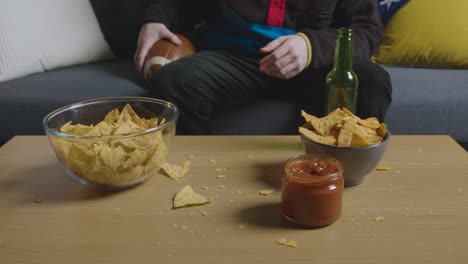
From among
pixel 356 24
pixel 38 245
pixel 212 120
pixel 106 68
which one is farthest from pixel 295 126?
pixel 38 245

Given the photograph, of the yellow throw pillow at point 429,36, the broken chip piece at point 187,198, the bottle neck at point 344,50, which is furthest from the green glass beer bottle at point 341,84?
the yellow throw pillow at point 429,36

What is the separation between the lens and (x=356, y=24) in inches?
56.1

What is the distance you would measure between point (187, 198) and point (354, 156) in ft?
0.92

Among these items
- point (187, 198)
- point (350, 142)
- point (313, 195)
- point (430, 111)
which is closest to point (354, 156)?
point (350, 142)

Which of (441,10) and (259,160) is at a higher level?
(441,10)

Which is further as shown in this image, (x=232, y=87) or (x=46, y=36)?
(x=46, y=36)

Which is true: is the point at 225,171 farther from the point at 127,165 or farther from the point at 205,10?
the point at 205,10

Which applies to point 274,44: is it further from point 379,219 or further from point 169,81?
point 379,219

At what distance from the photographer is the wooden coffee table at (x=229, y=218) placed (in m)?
0.60

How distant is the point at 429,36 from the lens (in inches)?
65.5

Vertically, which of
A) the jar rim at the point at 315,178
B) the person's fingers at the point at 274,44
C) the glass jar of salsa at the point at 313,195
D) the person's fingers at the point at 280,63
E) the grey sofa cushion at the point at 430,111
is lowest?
the grey sofa cushion at the point at 430,111

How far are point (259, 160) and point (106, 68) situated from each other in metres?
0.98

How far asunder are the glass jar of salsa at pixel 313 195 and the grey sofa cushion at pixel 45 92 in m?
0.87

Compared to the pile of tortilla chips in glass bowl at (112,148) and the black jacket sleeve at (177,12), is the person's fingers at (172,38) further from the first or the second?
the pile of tortilla chips in glass bowl at (112,148)
